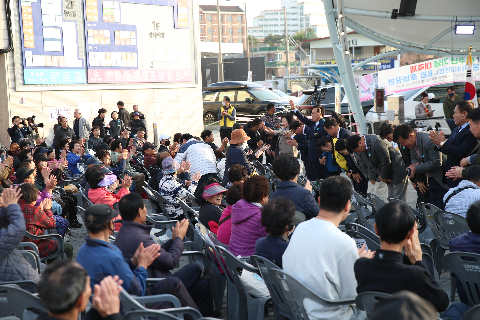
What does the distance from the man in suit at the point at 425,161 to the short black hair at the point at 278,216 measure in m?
3.53

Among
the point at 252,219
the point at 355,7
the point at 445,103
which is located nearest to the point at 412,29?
the point at 355,7

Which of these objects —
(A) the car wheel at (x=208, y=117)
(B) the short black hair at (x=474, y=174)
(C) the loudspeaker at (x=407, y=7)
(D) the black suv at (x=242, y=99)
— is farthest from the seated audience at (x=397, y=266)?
(A) the car wheel at (x=208, y=117)

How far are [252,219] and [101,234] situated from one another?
1.31 m

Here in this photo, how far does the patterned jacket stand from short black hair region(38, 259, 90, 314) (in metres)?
3.09

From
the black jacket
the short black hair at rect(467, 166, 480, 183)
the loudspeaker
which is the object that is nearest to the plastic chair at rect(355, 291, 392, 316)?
the black jacket

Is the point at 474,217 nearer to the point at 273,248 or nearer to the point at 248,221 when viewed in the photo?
the point at 273,248

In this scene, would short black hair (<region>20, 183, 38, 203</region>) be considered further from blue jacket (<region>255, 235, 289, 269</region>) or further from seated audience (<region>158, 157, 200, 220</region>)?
blue jacket (<region>255, 235, 289, 269</region>)

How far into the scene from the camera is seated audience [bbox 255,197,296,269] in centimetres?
354

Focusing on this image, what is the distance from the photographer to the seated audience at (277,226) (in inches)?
139

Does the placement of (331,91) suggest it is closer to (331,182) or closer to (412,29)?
(412,29)

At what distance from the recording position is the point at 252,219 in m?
4.15

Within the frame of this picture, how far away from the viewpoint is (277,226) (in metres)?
3.55

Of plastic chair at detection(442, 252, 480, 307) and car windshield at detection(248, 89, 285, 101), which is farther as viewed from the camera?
car windshield at detection(248, 89, 285, 101)

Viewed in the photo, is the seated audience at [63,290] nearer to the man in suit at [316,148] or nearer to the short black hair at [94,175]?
the short black hair at [94,175]
